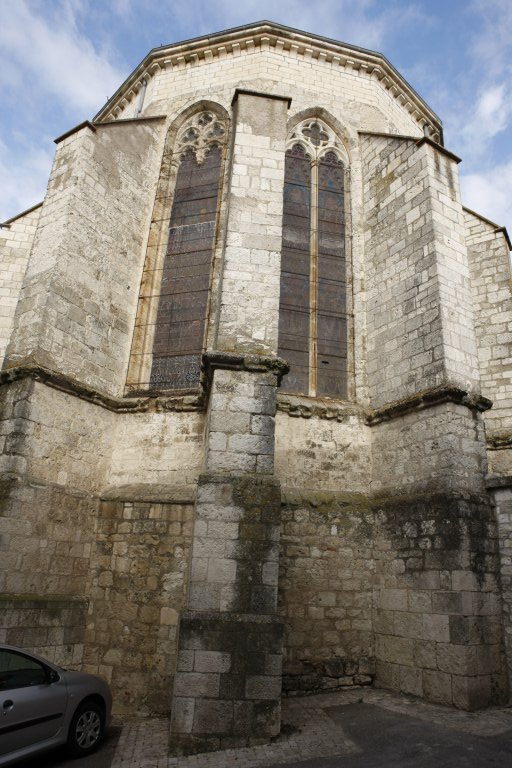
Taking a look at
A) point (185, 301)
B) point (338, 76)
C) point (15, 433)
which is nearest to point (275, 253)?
point (185, 301)

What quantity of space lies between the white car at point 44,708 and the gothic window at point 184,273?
14.2ft

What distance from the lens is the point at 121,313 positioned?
8.43 metres

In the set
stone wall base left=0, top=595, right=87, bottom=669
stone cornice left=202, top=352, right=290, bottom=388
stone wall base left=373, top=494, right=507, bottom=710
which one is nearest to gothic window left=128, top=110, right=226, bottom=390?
stone cornice left=202, top=352, right=290, bottom=388

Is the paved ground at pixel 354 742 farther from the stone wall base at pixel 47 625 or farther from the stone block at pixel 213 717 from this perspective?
the stone wall base at pixel 47 625

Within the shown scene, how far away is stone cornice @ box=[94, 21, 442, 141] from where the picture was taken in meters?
10.6

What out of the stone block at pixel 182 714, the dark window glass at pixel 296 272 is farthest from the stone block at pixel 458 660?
the dark window glass at pixel 296 272

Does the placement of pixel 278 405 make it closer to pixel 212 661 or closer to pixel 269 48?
pixel 212 661

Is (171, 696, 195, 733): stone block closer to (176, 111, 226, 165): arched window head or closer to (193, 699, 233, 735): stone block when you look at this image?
(193, 699, 233, 735): stone block

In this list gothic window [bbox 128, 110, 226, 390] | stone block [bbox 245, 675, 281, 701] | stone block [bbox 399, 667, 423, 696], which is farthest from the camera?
gothic window [bbox 128, 110, 226, 390]

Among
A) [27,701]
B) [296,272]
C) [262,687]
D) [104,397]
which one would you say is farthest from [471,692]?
[296,272]

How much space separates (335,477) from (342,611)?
1801mm

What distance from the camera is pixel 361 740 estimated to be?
485cm

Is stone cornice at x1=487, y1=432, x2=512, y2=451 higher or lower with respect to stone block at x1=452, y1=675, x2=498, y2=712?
higher

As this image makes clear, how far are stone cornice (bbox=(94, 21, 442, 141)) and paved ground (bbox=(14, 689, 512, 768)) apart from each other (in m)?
11.4
